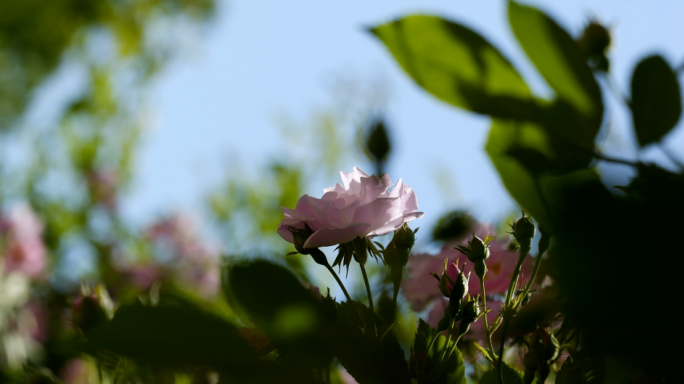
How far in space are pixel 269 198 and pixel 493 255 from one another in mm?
1112

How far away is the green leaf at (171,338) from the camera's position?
8cm

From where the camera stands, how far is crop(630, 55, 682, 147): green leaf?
0.49 ft

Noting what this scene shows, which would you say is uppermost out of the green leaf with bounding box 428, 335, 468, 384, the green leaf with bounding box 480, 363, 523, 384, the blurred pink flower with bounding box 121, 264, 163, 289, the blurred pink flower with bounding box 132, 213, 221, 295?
the green leaf with bounding box 428, 335, 468, 384

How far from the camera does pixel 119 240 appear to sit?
4.78 feet

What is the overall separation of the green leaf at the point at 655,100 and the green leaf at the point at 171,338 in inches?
4.9

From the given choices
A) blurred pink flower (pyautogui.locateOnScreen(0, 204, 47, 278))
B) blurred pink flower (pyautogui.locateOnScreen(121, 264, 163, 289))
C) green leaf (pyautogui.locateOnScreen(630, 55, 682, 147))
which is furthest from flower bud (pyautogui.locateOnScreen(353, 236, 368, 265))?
blurred pink flower (pyautogui.locateOnScreen(0, 204, 47, 278))

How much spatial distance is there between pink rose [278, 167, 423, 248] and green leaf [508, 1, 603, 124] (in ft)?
0.22

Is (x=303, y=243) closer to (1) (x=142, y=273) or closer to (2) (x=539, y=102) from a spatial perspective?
(2) (x=539, y=102)

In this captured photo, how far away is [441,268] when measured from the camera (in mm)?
245

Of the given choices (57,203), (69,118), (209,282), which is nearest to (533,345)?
(209,282)

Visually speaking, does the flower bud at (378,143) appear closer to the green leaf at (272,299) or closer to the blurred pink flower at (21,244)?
the green leaf at (272,299)

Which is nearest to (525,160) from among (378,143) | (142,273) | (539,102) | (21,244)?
(539,102)

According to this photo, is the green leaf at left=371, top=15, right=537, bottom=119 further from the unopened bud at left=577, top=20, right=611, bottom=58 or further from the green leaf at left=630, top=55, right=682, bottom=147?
the unopened bud at left=577, top=20, right=611, bottom=58

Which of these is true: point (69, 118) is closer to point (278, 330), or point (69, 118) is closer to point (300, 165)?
point (300, 165)
